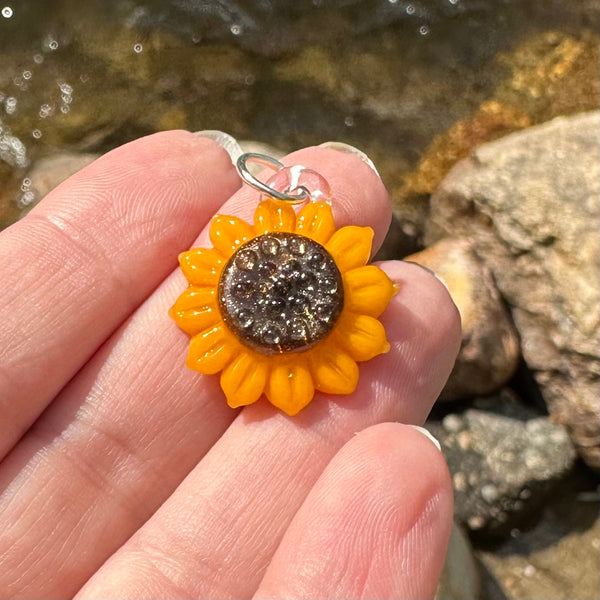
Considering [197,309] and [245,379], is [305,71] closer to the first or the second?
[197,309]

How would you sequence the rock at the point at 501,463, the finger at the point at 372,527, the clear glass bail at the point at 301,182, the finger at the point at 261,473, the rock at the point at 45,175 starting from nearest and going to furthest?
the finger at the point at 372,527 < the finger at the point at 261,473 < the clear glass bail at the point at 301,182 < the rock at the point at 501,463 < the rock at the point at 45,175

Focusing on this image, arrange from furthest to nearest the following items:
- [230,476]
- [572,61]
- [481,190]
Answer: [572,61], [481,190], [230,476]

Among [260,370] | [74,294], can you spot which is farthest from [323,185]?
[74,294]

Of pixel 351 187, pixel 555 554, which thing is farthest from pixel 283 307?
pixel 555 554

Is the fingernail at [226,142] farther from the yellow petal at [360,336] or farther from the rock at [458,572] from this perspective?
the rock at [458,572]

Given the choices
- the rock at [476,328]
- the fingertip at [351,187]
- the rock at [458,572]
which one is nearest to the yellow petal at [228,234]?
the fingertip at [351,187]

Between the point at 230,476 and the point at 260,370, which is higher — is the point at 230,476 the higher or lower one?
the lower one

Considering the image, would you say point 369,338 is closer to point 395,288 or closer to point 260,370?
point 395,288
